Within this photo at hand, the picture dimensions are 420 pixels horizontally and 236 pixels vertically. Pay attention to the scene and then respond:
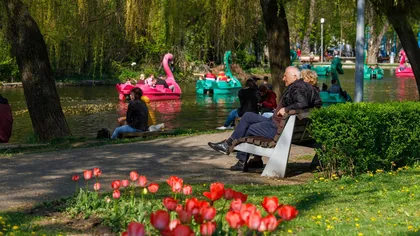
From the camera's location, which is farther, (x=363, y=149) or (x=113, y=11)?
(x=113, y=11)

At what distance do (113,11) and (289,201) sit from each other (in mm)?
11504

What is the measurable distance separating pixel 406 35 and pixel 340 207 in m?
10.4

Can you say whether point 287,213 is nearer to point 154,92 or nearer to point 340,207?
point 340,207

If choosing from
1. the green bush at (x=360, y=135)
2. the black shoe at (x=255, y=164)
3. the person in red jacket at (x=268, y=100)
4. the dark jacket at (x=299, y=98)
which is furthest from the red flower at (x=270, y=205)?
the person in red jacket at (x=268, y=100)

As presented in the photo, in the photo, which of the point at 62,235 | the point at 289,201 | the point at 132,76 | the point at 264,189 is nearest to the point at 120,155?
the point at 264,189

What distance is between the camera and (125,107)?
110 feet

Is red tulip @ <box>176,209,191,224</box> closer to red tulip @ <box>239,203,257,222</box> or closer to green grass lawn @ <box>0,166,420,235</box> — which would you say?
red tulip @ <box>239,203,257,222</box>

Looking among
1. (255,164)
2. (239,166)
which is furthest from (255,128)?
(255,164)

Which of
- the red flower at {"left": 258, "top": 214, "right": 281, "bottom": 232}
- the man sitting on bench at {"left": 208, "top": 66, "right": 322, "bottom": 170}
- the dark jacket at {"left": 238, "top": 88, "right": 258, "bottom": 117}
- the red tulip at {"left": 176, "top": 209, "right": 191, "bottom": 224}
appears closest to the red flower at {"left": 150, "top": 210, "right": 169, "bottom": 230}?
the red tulip at {"left": 176, "top": 209, "right": 191, "bottom": 224}

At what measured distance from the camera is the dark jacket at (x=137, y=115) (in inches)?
671

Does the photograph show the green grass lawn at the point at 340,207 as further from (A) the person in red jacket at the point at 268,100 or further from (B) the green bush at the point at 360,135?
(A) the person in red jacket at the point at 268,100

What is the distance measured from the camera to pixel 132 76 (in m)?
50.9

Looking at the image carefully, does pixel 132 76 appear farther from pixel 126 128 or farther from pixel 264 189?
pixel 264 189

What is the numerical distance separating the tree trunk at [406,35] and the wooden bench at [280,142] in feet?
22.7
